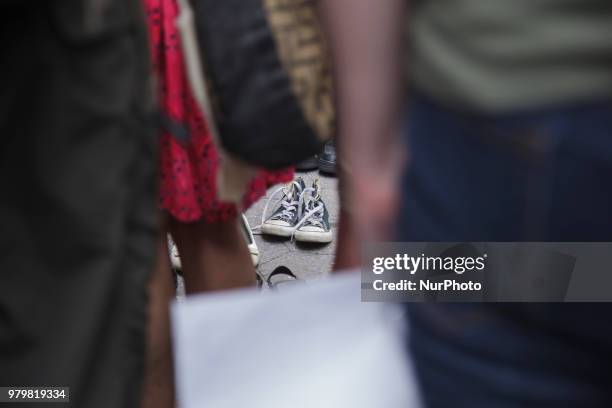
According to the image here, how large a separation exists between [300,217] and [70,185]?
1734 mm

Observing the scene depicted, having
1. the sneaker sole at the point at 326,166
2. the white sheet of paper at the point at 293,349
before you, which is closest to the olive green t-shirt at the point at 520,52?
the white sheet of paper at the point at 293,349

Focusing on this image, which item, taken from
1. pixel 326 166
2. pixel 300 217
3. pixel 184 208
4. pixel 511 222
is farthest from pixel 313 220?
pixel 511 222

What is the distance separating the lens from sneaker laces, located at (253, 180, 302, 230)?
92.7 inches

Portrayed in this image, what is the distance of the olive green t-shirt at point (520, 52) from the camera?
417 mm

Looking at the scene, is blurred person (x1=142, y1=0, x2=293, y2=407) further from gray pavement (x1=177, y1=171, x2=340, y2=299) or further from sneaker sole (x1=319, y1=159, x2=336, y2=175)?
sneaker sole (x1=319, y1=159, x2=336, y2=175)

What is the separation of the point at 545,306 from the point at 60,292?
16.3 inches

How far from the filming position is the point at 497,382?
18.8 inches

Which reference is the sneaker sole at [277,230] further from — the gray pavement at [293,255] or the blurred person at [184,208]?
the blurred person at [184,208]

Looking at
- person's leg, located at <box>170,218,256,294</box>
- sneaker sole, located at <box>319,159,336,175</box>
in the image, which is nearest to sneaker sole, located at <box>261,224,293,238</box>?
sneaker sole, located at <box>319,159,336,175</box>

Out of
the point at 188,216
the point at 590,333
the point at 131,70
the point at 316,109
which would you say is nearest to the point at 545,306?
the point at 590,333

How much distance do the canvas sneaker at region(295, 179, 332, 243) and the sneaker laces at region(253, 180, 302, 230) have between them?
0.02 m

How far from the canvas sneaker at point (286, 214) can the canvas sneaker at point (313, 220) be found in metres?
0.02

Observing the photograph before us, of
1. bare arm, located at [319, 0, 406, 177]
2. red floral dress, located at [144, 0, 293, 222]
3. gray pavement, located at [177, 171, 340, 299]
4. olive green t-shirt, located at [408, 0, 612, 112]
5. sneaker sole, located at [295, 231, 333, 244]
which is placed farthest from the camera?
sneaker sole, located at [295, 231, 333, 244]

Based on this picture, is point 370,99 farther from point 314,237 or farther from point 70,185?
point 314,237
